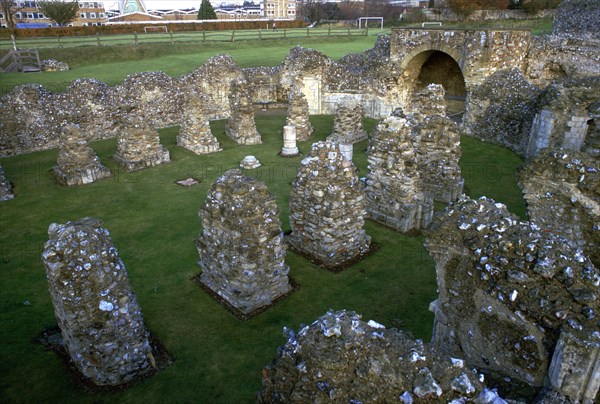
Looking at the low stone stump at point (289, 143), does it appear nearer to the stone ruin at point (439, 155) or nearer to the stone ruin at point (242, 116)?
the stone ruin at point (242, 116)

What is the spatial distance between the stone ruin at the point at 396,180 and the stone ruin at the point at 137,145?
8634 millimetres

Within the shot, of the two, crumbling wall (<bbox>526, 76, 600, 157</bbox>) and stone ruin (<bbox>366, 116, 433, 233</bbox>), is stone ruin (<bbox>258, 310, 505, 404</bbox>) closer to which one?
stone ruin (<bbox>366, 116, 433, 233</bbox>)

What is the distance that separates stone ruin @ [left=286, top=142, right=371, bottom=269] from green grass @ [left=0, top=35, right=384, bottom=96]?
1721 centimetres

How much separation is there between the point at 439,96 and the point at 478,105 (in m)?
6.19

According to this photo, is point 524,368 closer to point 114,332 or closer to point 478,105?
point 114,332

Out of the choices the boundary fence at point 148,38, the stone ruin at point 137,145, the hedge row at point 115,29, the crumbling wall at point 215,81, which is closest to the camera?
the stone ruin at point 137,145

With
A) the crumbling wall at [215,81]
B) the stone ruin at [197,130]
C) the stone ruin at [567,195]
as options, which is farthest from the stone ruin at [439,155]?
the crumbling wall at [215,81]

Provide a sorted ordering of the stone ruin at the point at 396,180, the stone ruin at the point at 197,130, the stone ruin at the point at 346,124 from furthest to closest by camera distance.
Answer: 1. the stone ruin at the point at 346,124
2. the stone ruin at the point at 197,130
3. the stone ruin at the point at 396,180

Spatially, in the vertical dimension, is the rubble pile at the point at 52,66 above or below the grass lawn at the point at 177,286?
above

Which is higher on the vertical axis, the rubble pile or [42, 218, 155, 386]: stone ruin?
the rubble pile

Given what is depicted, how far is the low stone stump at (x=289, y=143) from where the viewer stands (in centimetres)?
1641

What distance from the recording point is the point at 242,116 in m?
17.9

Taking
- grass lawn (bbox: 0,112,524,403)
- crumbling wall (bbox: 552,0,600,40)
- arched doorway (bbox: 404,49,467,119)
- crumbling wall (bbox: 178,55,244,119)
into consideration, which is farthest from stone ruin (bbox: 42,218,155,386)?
crumbling wall (bbox: 552,0,600,40)

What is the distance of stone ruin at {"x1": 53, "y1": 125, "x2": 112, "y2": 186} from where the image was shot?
13891mm
